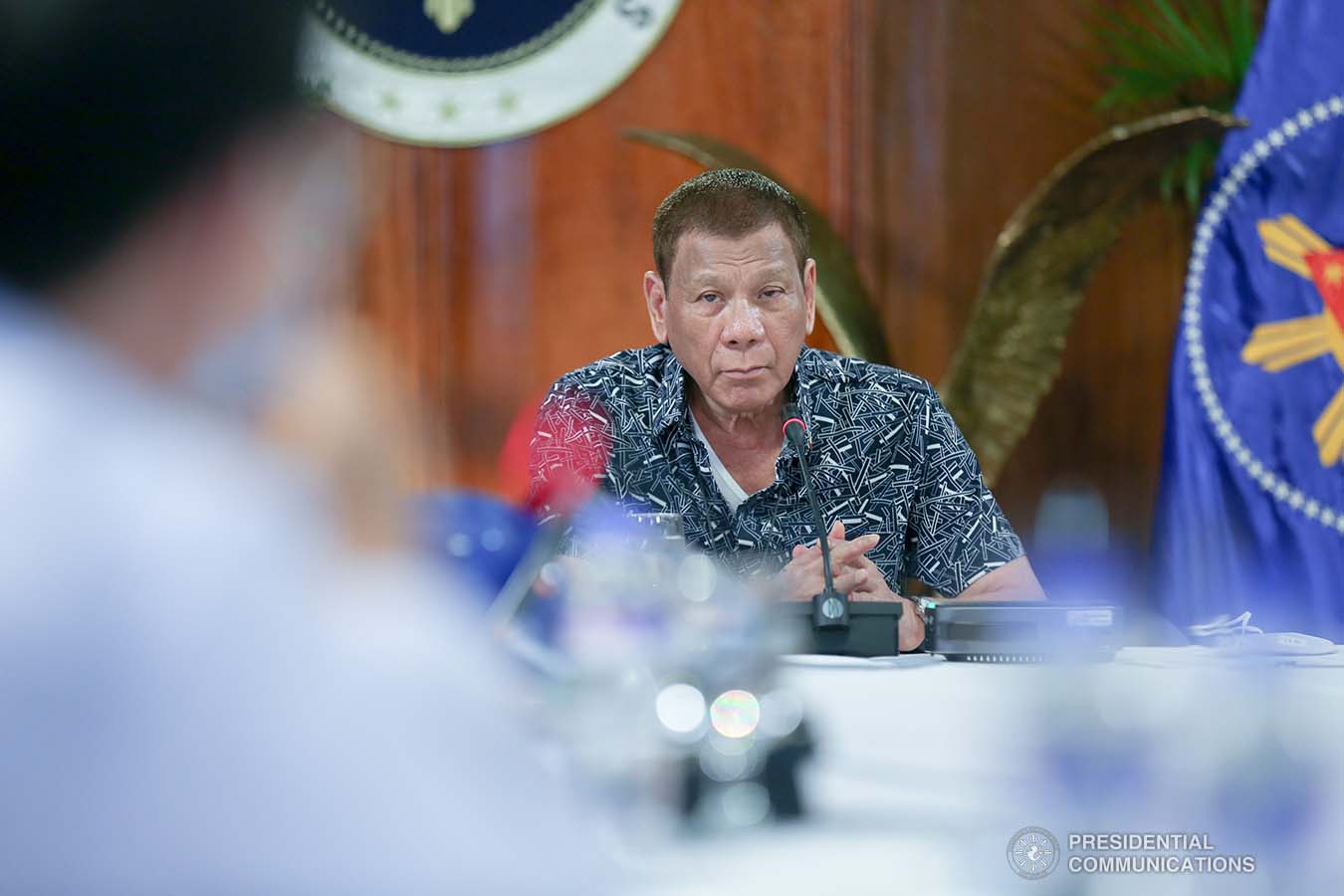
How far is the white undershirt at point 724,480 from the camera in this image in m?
1.92

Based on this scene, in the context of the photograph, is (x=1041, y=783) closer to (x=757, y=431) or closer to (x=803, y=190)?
(x=757, y=431)

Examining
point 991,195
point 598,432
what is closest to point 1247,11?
point 991,195

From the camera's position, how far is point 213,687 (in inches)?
16.1

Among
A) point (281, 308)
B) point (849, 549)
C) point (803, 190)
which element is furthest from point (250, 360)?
point (803, 190)

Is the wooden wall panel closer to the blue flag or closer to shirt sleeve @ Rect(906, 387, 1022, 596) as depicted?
the blue flag

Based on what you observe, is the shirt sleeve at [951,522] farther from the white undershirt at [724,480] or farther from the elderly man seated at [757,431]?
the white undershirt at [724,480]

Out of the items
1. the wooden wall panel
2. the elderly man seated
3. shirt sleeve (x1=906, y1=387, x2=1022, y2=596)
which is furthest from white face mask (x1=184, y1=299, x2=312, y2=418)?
the wooden wall panel

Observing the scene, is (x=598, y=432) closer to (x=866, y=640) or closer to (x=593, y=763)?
(x=866, y=640)

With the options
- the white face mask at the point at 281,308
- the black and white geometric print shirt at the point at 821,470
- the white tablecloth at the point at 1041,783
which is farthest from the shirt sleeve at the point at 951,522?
the white face mask at the point at 281,308

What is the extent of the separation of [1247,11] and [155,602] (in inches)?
126

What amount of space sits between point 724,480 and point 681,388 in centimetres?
Answer: 15

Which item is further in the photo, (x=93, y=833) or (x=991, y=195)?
(x=991, y=195)

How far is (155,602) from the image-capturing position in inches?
15.4

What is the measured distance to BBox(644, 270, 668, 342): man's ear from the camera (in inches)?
79.0
